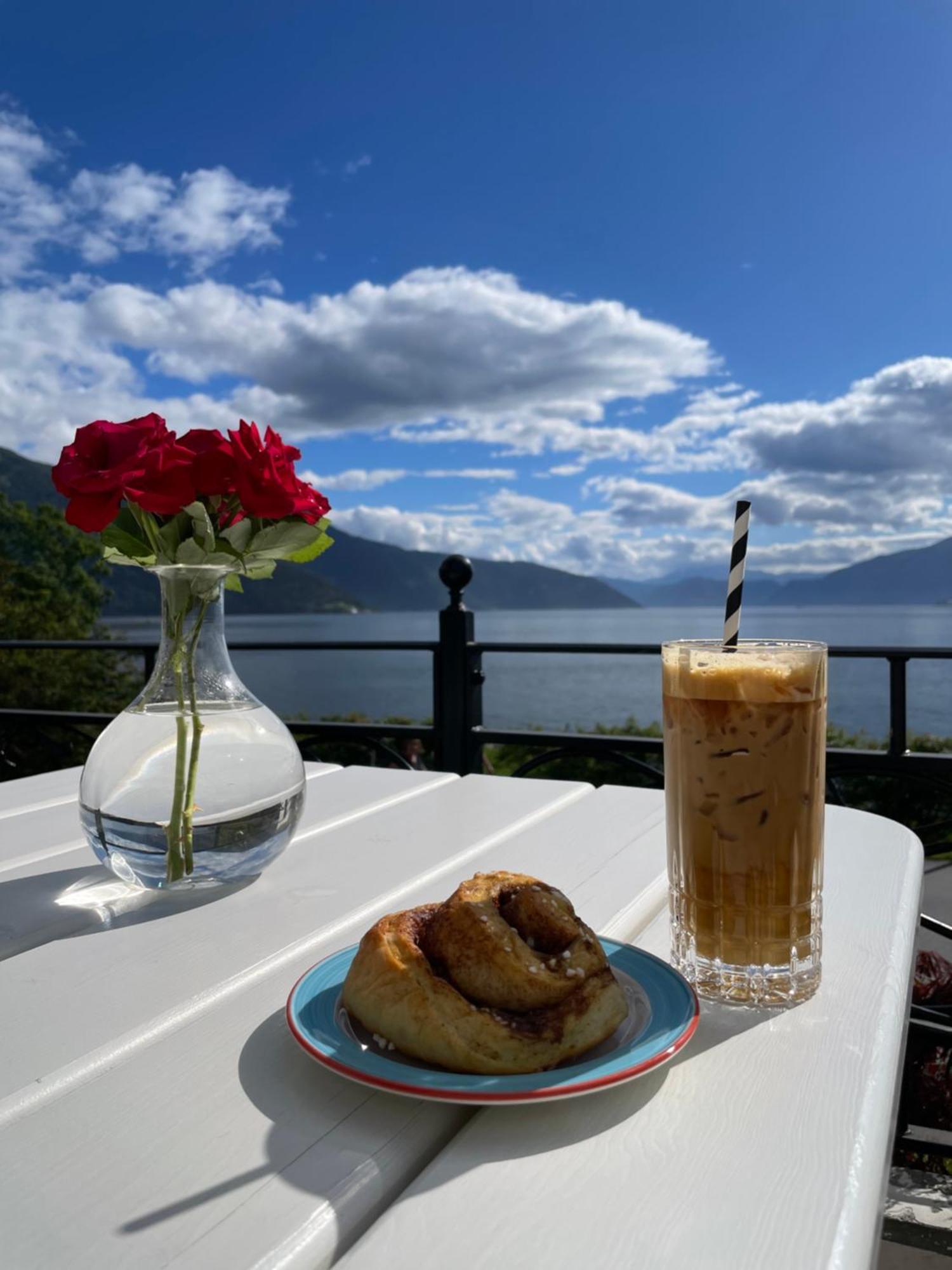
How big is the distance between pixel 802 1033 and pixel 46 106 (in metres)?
41.2

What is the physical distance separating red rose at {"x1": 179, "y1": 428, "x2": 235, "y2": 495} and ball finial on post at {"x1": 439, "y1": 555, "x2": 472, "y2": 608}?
2151 mm

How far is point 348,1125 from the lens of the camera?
541 millimetres

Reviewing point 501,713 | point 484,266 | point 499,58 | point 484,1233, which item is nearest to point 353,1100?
point 484,1233

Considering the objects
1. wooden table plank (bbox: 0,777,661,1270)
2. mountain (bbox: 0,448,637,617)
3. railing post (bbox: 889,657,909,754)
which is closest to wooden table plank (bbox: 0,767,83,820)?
wooden table plank (bbox: 0,777,661,1270)

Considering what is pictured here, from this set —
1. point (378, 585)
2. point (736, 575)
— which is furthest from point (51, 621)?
point (378, 585)

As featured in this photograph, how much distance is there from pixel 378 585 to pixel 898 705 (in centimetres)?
4968

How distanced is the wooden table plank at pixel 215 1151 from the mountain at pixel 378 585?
32.7 metres

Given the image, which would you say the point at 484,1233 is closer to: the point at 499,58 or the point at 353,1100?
the point at 353,1100

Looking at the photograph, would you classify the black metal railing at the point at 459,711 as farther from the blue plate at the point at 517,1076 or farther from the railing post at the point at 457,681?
the blue plate at the point at 517,1076

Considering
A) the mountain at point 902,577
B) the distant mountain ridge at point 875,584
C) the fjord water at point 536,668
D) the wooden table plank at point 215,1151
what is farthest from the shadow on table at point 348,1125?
the mountain at point 902,577

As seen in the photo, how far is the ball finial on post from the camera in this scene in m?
3.12

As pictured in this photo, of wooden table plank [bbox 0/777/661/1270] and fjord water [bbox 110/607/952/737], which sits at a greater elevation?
wooden table plank [bbox 0/777/661/1270]

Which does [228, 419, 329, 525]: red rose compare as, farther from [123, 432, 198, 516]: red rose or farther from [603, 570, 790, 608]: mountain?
[603, 570, 790, 608]: mountain

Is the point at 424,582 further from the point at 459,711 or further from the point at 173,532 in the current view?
the point at 173,532
